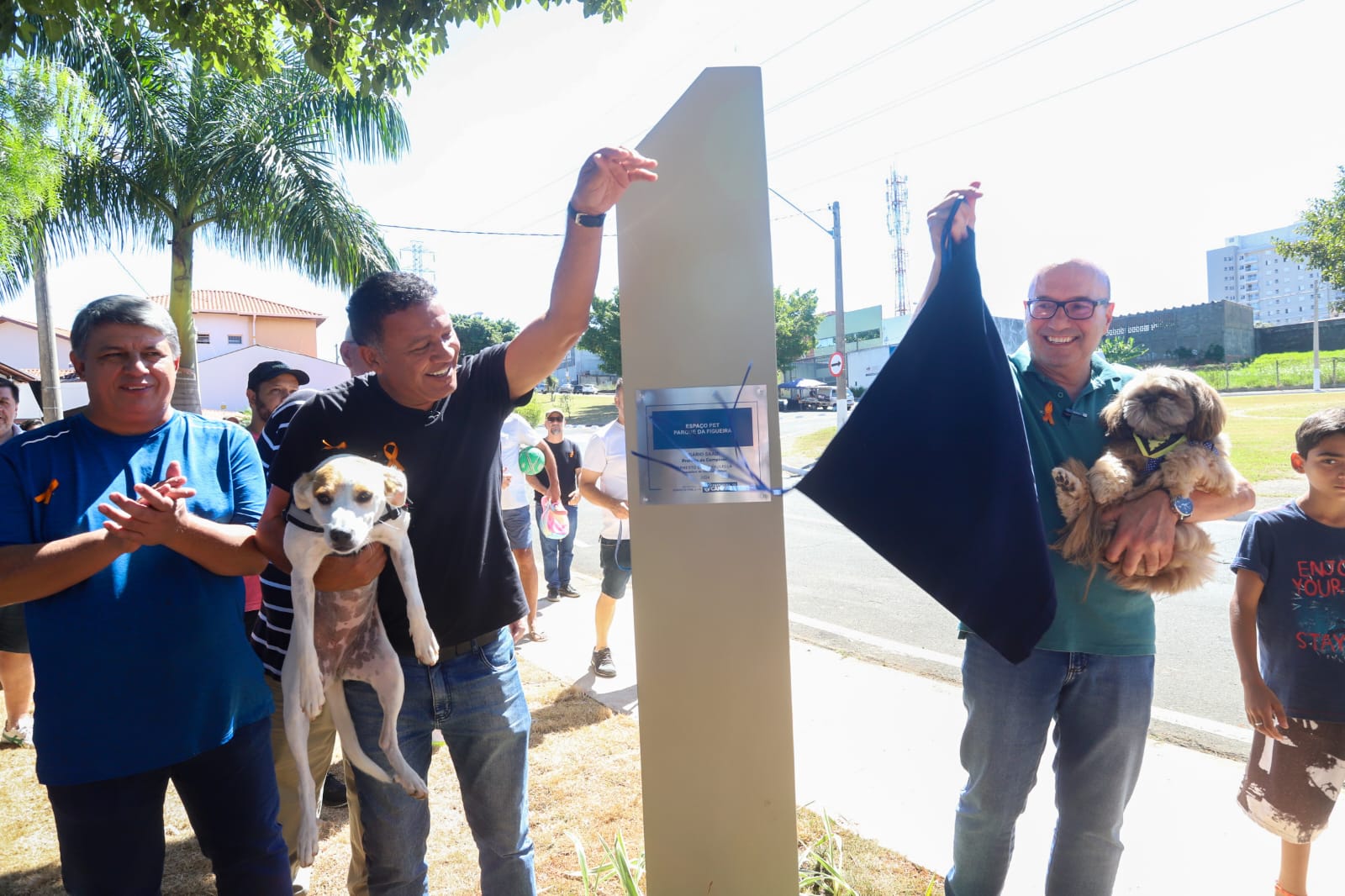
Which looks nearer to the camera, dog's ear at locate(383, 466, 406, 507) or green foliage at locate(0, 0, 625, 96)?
dog's ear at locate(383, 466, 406, 507)

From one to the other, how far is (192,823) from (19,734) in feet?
10.3

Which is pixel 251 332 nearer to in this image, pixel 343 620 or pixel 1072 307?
pixel 343 620

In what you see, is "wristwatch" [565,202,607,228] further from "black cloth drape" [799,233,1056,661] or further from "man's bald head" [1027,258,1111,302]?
"man's bald head" [1027,258,1111,302]

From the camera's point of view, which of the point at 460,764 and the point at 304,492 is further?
the point at 460,764

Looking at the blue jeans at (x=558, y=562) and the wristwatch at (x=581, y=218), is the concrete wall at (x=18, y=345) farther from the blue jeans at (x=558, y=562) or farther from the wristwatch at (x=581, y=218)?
the wristwatch at (x=581, y=218)

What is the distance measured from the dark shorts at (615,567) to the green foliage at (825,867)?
2389 millimetres

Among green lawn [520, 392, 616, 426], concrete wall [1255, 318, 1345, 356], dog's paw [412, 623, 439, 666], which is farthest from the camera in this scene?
concrete wall [1255, 318, 1345, 356]

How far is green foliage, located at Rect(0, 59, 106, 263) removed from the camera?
7.30 m

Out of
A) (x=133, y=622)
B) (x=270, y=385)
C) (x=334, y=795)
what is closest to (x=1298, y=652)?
(x=133, y=622)

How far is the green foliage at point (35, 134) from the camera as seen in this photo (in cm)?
730

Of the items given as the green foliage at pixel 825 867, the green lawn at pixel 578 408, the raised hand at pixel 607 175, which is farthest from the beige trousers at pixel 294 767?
the green lawn at pixel 578 408

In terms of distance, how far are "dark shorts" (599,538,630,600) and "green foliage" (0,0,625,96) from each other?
3367mm

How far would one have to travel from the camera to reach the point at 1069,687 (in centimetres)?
217

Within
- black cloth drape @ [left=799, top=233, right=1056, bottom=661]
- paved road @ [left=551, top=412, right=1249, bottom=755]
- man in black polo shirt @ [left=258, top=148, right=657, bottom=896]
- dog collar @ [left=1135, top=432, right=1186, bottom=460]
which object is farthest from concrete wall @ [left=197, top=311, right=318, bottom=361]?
dog collar @ [left=1135, top=432, right=1186, bottom=460]
